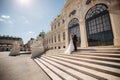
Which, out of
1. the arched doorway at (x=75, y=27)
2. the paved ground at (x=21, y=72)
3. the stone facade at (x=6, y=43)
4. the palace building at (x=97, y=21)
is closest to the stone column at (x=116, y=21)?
the palace building at (x=97, y=21)

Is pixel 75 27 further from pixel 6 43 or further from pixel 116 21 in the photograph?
pixel 6 43

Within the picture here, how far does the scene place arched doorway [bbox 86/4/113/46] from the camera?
9.48m

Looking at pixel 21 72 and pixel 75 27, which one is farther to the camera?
pixel 75 27

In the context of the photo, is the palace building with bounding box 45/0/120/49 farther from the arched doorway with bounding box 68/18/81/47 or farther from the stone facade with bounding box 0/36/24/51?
the stone facade with bounding box 0/36/24/51

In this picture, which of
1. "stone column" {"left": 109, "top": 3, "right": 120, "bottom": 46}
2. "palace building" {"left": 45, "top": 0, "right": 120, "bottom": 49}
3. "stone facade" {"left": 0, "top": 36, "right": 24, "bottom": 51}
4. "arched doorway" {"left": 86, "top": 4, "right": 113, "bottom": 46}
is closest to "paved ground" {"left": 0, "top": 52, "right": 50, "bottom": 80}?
"palace building" {"left": 45, "top": 0, "right": 120, "bottom": 49}

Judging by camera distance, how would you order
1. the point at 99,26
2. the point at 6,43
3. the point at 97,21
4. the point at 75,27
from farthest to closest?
the point at 6,43, the point at 75,27, the point at 97,21, the point at 99,26

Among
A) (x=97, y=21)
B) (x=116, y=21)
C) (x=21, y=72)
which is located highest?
(x=97, y=21)

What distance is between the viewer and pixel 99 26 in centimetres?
1045

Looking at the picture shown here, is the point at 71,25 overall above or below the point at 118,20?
above

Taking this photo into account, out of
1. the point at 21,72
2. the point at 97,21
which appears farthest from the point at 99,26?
the point at 21,72

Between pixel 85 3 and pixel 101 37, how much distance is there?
19.2 feet

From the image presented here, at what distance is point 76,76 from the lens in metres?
3.55

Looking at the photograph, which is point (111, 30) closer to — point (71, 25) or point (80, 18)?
point (80, 18)

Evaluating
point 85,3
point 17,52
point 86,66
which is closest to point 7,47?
point 17,52
